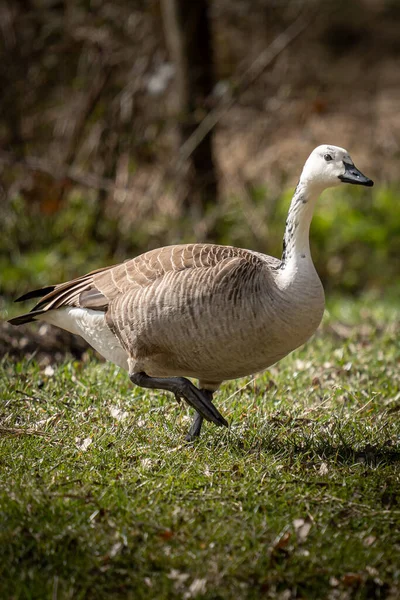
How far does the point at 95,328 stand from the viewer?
15.5ft

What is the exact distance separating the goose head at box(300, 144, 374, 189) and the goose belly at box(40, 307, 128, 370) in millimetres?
1433

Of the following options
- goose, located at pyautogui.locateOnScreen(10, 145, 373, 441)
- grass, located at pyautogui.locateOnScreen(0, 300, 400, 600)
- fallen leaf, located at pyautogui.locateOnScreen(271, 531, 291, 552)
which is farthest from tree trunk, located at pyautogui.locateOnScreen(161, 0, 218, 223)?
fallen leaf, located at pyautogui.locateOnScreen(271, 531, 291, 552)

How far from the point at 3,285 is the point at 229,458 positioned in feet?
16.7

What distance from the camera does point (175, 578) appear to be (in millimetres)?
3133

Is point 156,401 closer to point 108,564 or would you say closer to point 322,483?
point 322,483

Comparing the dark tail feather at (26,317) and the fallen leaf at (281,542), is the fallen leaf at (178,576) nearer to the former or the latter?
the fallen leaf at (281,542)

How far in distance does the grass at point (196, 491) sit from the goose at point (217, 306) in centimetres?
39

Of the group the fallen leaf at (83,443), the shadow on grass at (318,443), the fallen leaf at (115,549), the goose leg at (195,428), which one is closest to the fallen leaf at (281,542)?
the fallen leaf at (115,549)

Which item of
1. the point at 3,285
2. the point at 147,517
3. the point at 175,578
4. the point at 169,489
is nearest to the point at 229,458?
the point at 169,489

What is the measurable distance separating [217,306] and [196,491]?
94cm

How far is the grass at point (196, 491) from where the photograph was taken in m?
3.16

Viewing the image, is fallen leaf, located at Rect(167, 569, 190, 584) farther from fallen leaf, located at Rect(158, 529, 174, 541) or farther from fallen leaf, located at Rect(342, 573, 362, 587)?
fallen leaf, located at Rect(342, 573, 362, 587)

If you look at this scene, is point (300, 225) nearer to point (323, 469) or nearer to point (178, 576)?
point (323, 469)

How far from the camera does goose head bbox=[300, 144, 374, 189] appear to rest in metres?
4.17
